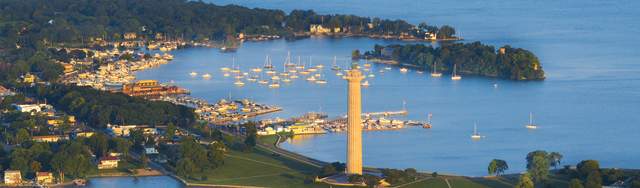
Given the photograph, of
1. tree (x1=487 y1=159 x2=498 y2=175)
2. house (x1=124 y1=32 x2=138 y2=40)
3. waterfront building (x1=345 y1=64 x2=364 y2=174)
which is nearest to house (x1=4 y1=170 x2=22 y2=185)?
waterfront building (x1=345 y1=64 x2=364 y2=174)

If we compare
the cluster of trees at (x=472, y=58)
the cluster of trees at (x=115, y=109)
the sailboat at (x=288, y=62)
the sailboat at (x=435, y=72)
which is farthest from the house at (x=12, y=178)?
the sailboat at (x=288, y=62)

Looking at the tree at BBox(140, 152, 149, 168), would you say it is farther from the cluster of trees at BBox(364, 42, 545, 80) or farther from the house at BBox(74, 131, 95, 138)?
the cluster of trees at BBox(364, 42, 545, 80)

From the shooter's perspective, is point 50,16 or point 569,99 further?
point 50,16

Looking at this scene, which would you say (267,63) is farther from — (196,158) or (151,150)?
(196,158)

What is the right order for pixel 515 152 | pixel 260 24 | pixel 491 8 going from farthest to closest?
pixel 491 8 → pixel 260 24 → pixel 515 152

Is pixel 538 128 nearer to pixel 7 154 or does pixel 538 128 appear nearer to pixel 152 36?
pixel 7 154

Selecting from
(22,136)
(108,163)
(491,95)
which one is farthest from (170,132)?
(491,95)

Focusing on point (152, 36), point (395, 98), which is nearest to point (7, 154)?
point (395, 98)
